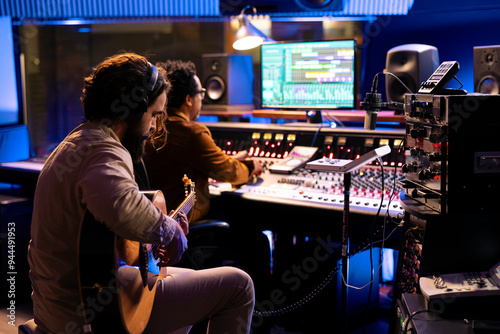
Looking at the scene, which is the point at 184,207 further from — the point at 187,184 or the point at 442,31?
the point at 442,31

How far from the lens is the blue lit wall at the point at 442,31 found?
3.47 metres

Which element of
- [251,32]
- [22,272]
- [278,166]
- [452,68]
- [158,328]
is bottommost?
[22,272]

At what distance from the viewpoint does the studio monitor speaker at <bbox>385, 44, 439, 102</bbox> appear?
10.1 ft

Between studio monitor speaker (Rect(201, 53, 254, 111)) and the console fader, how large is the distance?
0.40m

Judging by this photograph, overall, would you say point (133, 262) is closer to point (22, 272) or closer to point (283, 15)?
point (22, 272)

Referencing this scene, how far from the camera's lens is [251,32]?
3324mm

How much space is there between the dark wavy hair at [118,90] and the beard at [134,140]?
0.20 feet

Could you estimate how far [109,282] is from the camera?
1.54 meters

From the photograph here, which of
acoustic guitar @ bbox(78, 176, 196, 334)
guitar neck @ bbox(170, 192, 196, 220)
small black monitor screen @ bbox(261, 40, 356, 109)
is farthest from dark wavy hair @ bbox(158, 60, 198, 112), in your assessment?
acoustic guitar @ bbox(78, 176, 196, 334)

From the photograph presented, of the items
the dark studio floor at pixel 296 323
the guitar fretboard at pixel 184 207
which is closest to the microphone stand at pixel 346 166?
the guitar fretboard at pixel 184 207

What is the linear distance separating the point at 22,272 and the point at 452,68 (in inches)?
111

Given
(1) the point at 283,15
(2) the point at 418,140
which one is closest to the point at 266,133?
(1) the point at 283,15

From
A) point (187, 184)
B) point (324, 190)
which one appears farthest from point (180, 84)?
point (324, 190)

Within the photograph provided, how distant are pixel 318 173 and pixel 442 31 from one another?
1575 mm
